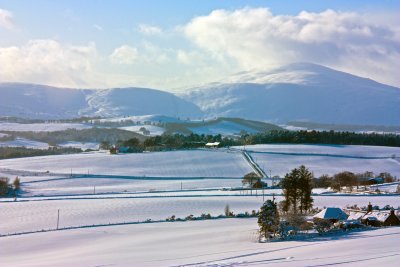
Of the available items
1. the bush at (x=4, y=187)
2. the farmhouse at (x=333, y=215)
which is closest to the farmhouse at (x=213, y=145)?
the bush at (x=4, y=187)

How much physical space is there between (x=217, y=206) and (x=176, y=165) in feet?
114

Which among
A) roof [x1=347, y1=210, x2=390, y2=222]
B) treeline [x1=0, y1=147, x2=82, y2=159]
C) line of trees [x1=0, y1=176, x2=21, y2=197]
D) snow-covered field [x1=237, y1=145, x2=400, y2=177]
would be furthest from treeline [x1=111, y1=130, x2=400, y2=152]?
roof [x1=347, y1=210, x2=390, y2=222]

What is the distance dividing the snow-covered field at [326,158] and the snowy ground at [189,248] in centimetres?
3926

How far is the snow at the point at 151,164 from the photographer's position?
76.8 metres

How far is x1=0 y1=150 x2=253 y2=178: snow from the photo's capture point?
252 ft

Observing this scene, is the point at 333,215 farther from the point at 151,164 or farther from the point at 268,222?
the point at 151,164

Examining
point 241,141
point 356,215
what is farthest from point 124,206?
point 241,141

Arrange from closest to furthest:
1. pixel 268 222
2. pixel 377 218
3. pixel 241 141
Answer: pixel 268 222 → pixel 377 218 → pixel 241 141

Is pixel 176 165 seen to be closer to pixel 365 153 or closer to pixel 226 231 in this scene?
pixel 365 153

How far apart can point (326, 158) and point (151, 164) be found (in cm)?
2743

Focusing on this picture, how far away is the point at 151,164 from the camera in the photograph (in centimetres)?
8269

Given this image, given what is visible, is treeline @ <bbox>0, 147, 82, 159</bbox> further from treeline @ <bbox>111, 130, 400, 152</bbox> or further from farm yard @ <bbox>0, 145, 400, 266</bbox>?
farm yard @ <bbox>0, 145, 400, 266</bbox>

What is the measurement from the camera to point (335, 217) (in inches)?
1523

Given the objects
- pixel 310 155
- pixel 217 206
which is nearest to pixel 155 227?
pixel 217 206
